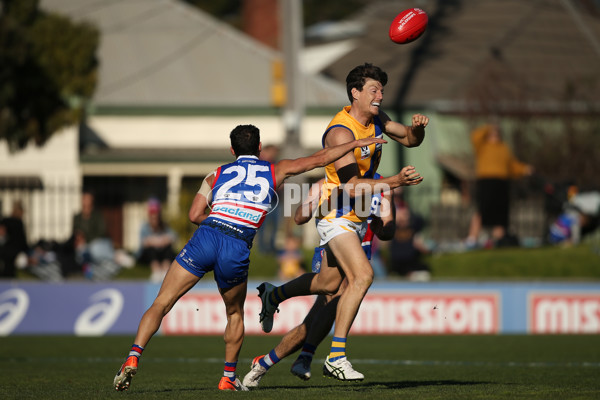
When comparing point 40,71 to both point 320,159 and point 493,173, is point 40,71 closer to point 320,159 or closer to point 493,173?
point 493,173

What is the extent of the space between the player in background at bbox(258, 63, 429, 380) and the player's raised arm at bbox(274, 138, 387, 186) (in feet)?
1.15

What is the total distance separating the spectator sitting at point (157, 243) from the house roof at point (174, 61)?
10.0 metres

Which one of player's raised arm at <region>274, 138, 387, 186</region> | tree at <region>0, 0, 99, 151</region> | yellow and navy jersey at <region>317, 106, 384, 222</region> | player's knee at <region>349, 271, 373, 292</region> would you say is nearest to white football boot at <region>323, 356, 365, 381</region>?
player's knee at <region>349, 271, 373, 292</region>

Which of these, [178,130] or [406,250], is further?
[178,130]

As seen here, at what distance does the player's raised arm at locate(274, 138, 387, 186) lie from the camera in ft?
27.5

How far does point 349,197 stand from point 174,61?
21837 millimetres

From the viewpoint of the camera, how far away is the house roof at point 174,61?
94.5 ft

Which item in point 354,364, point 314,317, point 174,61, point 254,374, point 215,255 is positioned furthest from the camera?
point 174,61

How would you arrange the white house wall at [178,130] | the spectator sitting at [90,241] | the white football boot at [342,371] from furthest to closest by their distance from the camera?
the white house wall at [178,130]
the spectator sitting at [90,241]
the white football boot at [342,371]

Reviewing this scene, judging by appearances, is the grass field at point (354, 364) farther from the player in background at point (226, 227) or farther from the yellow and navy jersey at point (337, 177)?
the yellow and navy jersey at point (337, 177)

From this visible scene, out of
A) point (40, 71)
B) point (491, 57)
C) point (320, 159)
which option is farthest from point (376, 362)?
point (491, 57)

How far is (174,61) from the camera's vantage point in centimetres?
3020

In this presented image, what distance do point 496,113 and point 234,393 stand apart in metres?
18.9

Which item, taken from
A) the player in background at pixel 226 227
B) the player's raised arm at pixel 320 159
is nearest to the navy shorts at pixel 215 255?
the player in background at pixel 226 227
